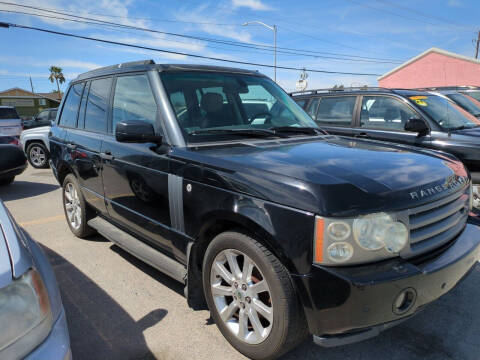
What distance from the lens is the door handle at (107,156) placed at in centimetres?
331

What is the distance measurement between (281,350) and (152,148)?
5.58 feet

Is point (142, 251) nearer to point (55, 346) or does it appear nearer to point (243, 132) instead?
point (243, 132)

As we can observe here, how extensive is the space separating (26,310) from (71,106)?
3.64m

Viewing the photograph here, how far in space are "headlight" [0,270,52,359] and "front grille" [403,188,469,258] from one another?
176 cm

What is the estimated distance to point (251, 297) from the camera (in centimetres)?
218

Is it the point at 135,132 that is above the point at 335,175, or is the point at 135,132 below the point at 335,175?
above

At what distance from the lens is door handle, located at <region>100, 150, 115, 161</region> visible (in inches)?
130

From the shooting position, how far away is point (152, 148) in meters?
2.78

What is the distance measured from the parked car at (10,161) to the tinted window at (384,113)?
6.94 metres

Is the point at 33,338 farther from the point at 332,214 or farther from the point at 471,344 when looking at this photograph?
the point at 471,344

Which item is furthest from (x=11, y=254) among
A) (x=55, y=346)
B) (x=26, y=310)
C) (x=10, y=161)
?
(x=10, y=161)

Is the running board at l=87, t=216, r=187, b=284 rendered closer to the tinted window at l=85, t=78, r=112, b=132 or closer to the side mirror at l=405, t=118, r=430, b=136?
the tinted window at l=85, t=78, r=112, b=132

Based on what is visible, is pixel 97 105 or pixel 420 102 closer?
pixel 97 105

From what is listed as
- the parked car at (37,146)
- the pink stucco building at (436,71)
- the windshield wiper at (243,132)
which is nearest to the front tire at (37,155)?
the parked car at (37,146)
